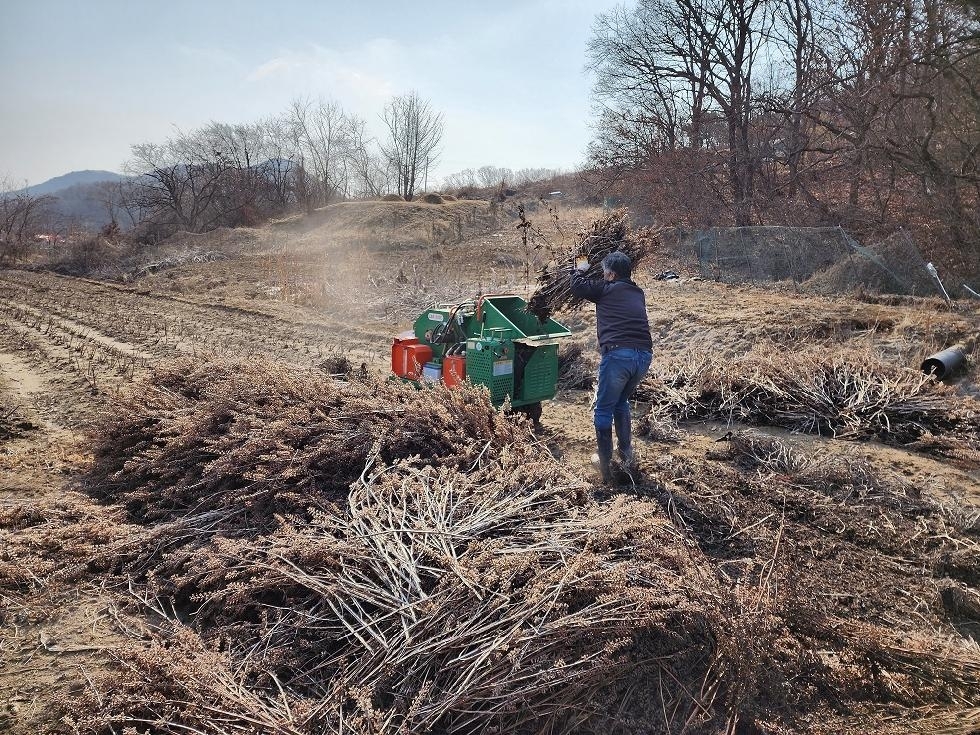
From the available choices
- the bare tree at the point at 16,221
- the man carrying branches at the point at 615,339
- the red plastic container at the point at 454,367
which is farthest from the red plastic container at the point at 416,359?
the bare tree at the point at 16,221

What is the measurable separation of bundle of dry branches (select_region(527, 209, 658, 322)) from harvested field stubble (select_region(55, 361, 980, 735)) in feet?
6.96

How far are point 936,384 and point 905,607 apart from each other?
4280mm

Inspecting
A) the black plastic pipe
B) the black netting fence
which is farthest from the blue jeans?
the black netting fence

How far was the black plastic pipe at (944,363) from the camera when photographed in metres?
7.11

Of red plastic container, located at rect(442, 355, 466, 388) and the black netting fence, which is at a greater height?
the black netting fence

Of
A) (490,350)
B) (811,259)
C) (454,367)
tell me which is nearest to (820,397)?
(490,350)

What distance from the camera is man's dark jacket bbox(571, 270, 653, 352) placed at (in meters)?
5.05

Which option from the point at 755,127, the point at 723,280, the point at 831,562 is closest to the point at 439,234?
the point at 755,127

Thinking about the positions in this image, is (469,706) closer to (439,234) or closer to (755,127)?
(755,127)

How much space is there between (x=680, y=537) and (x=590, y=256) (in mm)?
3592

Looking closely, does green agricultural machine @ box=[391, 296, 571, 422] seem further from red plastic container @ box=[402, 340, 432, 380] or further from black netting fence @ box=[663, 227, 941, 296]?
black netting fence @ box=[663, 227, 941, 296]

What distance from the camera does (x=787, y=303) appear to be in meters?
10.5

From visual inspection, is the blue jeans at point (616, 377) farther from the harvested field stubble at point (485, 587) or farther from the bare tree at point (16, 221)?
the bare tree at point (16, 221)

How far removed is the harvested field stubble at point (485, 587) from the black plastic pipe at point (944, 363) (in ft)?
10.9
